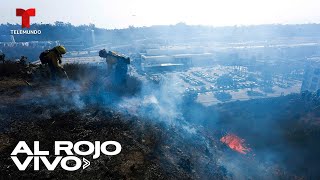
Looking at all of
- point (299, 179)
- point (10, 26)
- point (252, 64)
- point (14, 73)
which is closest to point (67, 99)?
point (14, 73)

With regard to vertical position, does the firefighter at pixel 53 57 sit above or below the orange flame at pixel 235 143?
above

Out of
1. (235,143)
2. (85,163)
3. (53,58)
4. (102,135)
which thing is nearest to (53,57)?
(53,58)

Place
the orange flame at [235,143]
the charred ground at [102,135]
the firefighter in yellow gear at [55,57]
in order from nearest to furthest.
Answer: the charred ground at [102,135], the firefighter in yellow gear at [55,57], the orange flame at [235,143]

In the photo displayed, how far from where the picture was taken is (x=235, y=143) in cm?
2595

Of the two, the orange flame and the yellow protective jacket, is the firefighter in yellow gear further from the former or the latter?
the orange flame

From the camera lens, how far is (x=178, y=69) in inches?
2566

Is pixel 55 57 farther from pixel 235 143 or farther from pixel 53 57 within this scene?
pixel 235 143

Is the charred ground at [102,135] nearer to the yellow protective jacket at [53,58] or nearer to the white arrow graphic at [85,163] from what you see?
the white arrow graphic at [85,163]

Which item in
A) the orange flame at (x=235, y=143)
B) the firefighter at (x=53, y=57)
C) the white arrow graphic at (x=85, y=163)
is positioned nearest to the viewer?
the white arrow graphic at (x=85, y=163)

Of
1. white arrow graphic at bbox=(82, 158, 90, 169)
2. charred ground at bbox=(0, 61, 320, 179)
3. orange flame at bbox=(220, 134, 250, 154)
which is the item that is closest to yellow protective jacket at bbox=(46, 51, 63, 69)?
charred ground at bbox=(0, 61, 320, 179)

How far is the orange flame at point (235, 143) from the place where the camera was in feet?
79.6

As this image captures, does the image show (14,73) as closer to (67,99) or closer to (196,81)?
(67,99)

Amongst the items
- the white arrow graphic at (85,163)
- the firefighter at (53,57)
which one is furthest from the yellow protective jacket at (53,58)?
the white arrow graphic at (85,163)

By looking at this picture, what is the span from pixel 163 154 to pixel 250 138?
840 inches
